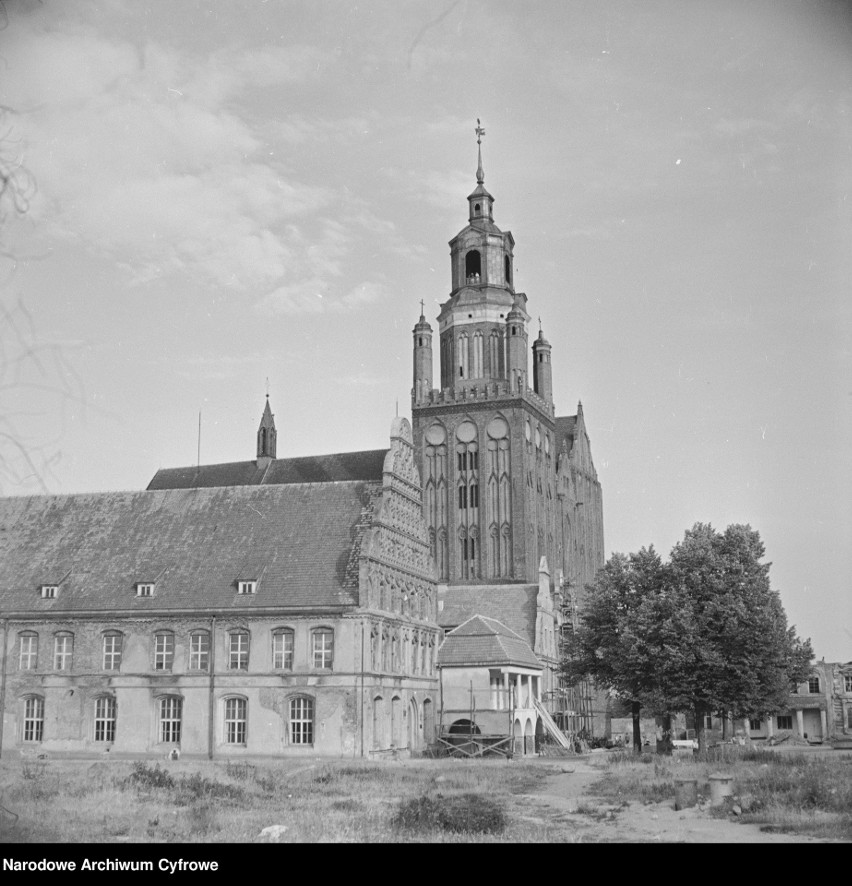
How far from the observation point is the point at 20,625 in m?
50.0

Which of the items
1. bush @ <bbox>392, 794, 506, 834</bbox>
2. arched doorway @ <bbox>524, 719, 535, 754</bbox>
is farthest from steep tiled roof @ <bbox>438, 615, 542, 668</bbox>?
bush @ <bbox>392, 794, 506, 834</bbox>

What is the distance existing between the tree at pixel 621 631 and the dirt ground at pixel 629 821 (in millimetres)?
15383

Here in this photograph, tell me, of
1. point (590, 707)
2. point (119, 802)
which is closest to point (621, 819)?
point (119, 802)

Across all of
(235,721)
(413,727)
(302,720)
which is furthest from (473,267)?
(235,721)

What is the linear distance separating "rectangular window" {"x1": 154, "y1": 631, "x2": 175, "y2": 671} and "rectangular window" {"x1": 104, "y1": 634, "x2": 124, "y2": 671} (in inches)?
69.7

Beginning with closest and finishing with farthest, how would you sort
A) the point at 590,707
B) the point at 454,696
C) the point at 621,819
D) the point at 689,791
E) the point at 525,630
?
the point at 621,819
the point at 689,791
the point at 454,696
the point at 525,630
the point at 590,707

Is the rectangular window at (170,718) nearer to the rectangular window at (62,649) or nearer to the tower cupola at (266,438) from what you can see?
the rectangular window at (62,649)

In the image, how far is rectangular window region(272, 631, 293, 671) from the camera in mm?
46875

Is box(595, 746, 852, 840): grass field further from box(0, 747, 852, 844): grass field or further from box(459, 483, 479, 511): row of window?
box(459, 483, 479, 511): row of window

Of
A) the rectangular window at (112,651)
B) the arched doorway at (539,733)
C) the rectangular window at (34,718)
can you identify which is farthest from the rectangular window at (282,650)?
the arched doorway at (539,733)

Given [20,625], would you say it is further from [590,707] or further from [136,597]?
[590,707]

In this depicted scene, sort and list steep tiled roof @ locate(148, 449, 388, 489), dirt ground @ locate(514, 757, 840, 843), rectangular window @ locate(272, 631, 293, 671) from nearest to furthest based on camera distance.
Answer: dirt ground @ locate(514, 757, 840, 843) → rectangular window @ locate(272, 631, 293, 671) → steep tiled roof @ locate(148, 449, 388, 489)

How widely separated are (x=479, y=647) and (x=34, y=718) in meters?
21.8
